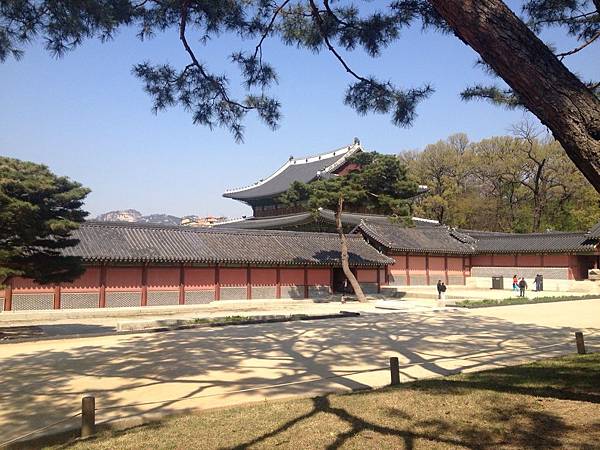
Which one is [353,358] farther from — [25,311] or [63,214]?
[25,311]

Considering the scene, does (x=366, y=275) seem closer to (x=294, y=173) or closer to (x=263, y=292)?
(x=263, y=292)

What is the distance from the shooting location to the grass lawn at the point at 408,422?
4578 millimetres

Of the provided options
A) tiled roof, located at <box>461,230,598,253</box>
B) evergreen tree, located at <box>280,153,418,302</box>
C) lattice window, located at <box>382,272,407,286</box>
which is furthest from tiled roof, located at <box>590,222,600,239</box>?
evergreen tree, located at <box>280,153,418,302</box>

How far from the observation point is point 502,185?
49.9 meters

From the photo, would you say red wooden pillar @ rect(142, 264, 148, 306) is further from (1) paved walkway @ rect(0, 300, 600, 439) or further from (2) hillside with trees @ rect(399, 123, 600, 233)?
(2) hillside with trees @ rect(399, 123, 600, 233)

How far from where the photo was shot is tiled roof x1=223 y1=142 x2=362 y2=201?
4425cm

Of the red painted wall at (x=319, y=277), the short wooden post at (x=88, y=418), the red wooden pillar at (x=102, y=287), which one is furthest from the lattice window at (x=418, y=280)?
the short wooden post at (x=88, y=418)

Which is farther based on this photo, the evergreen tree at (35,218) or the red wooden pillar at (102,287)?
the red wooden pillar at (102,287)

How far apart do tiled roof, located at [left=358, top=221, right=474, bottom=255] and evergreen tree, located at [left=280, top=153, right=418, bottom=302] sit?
231 inches

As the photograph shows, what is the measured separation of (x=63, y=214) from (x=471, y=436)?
13874mm

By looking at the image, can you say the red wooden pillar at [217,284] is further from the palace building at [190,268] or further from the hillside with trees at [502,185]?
the hillside with trees at [502,185]

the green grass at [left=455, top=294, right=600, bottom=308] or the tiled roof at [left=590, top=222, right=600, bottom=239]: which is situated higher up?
the tiled roof at [left=590, top=222, right=600, bottom=239]

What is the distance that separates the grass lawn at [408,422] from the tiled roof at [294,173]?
35.8 m

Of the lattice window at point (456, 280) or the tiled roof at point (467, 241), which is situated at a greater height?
the tiled roof at point (467, 241)
